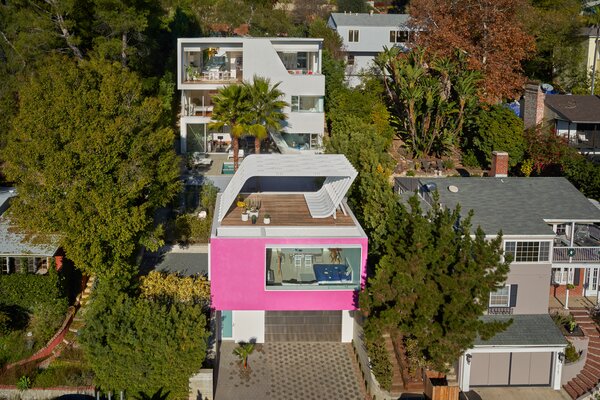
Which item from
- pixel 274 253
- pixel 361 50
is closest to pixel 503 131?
pixel 361 50

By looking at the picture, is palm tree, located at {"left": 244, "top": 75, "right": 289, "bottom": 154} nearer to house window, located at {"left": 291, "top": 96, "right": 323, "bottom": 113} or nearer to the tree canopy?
house window, located at {"left": 291, "top": 96, "right": 323, "bottom": 113}

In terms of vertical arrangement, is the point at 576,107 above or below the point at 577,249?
above

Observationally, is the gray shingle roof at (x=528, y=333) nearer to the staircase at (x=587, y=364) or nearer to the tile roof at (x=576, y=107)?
the staircase at (x=587, y=364)

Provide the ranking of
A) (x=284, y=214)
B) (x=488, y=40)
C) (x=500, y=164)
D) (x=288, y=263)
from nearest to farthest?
(x=288, y=263)
(x=284, y=214)
(x=500, y=164)
(x=488, y=40)

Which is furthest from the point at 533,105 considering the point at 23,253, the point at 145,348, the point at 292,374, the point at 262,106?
the point at 145,348

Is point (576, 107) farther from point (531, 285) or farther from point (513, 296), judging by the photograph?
point (513, 296)

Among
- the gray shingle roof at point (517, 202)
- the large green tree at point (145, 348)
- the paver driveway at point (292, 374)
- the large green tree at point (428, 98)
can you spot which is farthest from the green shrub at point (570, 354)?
the large green tree at point (428, 98)
